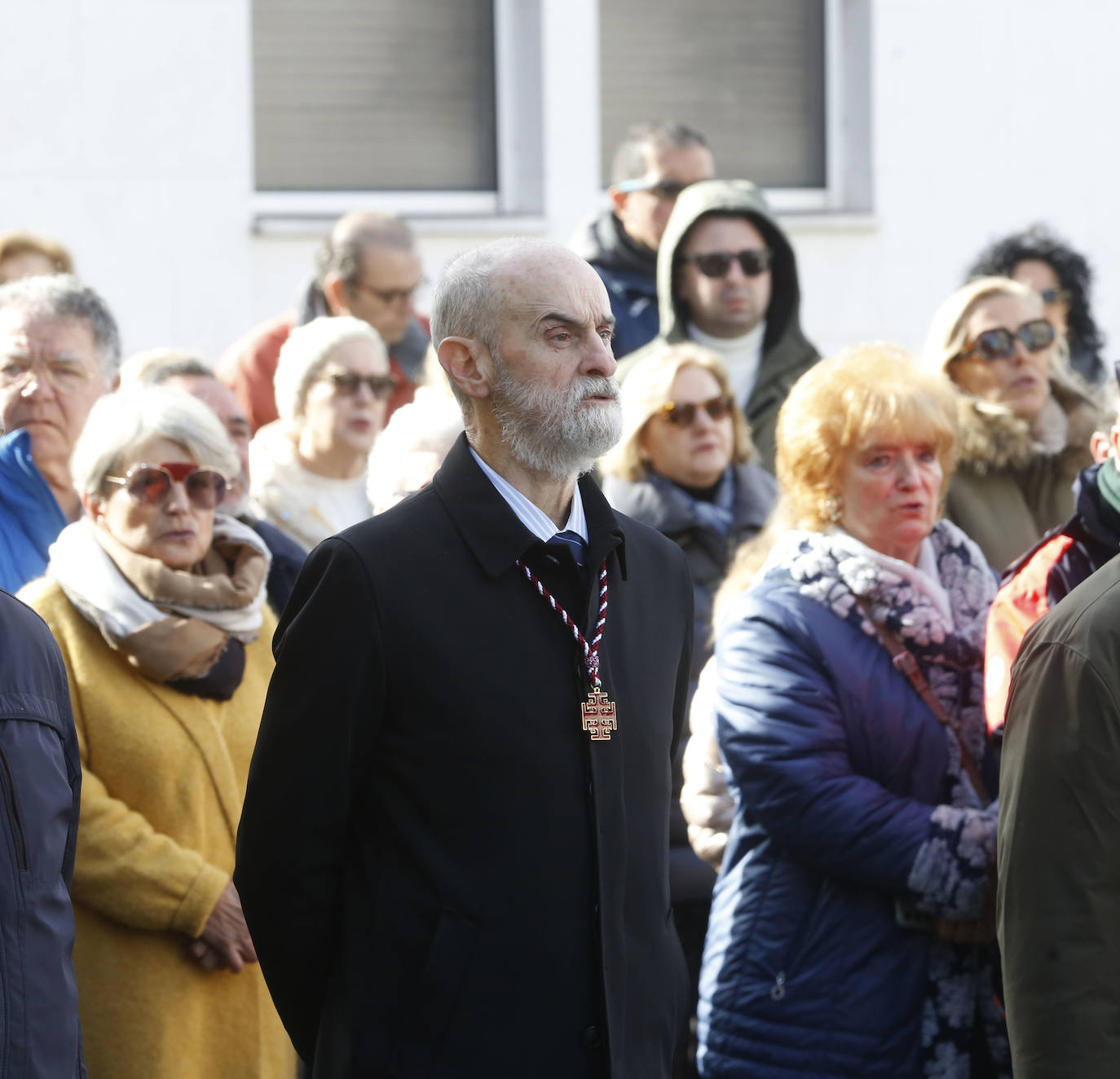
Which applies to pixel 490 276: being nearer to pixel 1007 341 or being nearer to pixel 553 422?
pixel 553 422

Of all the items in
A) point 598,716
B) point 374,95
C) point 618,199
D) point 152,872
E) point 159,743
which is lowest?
point 152,872

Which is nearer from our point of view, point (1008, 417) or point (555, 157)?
point (1008, 417)

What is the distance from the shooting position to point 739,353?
6.16m

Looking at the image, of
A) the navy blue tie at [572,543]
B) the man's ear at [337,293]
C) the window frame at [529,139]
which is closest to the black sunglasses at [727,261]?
the man's ear at [337,293]

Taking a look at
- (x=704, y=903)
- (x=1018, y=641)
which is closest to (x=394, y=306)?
(x=704, y=903)

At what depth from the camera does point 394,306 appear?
667 cm

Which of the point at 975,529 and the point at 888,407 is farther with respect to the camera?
the point at 975,529

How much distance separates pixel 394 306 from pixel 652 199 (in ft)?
3.25

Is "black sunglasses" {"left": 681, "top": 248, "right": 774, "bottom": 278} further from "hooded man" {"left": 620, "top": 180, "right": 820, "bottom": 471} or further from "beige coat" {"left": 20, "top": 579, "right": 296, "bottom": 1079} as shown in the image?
"beige coat" {"left": 20, "top": 579, "right": 296, "bottom": 1079}

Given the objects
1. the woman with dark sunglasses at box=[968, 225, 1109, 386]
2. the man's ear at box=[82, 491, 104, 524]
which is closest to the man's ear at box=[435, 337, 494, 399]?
the man's ear at box=[82, 491, 104, 524]

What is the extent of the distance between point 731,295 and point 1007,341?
0.99 m

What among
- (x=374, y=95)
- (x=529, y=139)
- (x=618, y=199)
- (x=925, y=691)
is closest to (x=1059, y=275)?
(x=618, y=199)

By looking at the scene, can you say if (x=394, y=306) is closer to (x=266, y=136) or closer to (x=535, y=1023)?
(x=266, y=136)

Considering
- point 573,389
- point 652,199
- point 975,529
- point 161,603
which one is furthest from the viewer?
point 652,199
